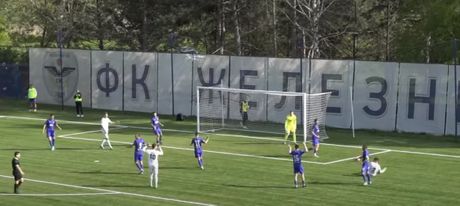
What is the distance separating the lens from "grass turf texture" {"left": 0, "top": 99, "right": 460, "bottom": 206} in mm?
27484

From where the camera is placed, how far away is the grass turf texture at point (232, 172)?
27484 mm

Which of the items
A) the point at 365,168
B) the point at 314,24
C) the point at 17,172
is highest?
the point at 314,24

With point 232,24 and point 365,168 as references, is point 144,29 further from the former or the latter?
point 365,168

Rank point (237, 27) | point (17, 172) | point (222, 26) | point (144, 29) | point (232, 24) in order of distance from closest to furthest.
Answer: point (17, 172)
point (237, 27)
point (222, 26)
point (232, 24)
point (144, 29)

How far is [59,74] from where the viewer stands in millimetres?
60031

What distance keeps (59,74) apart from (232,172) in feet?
100

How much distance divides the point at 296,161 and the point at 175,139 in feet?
50.1

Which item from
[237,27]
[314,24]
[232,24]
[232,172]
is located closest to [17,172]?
[232,172]

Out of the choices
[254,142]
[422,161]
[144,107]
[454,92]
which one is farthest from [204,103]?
[422,161]

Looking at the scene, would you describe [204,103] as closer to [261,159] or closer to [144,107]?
[144,107]

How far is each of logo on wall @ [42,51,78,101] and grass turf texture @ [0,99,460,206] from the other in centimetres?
1340

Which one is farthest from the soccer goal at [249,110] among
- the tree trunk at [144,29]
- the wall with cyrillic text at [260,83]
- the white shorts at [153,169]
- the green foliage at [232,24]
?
the tree trunk at [144,29]

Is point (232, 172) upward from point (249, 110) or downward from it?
downward

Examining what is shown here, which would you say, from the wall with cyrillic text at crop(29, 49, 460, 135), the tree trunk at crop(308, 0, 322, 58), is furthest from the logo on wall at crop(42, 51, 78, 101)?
the tree trunk at crop(308, 0, 322, 58)
